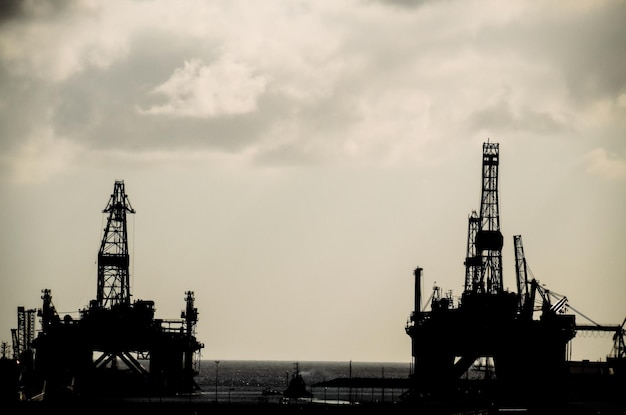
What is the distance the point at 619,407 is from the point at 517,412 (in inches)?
1581

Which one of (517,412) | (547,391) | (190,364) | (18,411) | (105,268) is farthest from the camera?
(190,364)

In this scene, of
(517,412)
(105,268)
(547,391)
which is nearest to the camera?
(517,412)

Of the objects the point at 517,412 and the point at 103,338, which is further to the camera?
the point at 103,338

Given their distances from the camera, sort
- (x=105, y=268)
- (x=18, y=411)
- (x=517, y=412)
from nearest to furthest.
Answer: (x=18, y=411) < (x=517, y=412) < (x=105, y=268)

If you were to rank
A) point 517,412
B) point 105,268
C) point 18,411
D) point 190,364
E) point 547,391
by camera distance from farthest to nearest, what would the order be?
point 190,364, point 105,268, point 547,391, point 517,412, point 18,411

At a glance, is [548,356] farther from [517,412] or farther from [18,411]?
[18,411]

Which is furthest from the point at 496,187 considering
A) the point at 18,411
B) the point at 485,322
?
the point at 18,411

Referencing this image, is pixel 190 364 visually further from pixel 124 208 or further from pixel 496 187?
pixel 496 187

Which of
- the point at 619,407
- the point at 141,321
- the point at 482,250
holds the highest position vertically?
the point at 482,250

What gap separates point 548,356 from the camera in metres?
150

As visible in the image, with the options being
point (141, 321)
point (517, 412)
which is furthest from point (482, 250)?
point (141, 321)

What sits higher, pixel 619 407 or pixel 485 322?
pixel 485 322

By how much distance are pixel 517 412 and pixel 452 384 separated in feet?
87.1

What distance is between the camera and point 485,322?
150 metres
